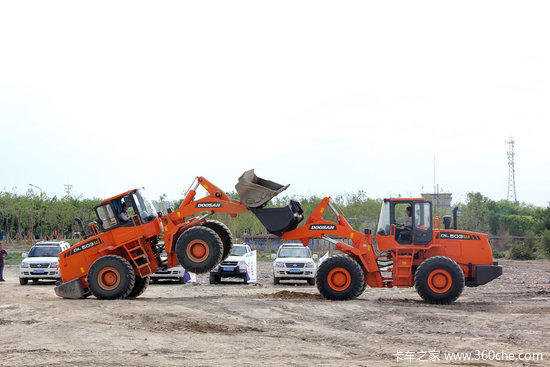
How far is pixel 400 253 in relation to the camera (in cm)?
1727

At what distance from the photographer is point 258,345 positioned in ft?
33.9

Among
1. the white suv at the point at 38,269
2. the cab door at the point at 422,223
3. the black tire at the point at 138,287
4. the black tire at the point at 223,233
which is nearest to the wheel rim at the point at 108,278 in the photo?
the black tire at the point at 138,287

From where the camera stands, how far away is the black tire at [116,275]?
16688 mm

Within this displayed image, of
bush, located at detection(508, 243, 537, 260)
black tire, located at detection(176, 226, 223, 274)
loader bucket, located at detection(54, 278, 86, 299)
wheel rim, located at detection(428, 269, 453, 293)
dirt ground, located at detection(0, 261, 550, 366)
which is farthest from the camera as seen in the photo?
bush, located at detection(508, 243, 537, 260)

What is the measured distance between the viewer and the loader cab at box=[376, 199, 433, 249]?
17.2 metres

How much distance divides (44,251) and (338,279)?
15.8m

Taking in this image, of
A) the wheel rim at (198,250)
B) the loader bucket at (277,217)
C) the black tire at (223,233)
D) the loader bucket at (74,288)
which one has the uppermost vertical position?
the loader bucket at (277,217)

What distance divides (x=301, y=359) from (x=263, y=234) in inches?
1924

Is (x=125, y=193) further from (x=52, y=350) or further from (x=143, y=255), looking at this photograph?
(x=52, y=350)

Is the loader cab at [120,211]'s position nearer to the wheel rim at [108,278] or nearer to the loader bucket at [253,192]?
the wheel rim at [108,278]

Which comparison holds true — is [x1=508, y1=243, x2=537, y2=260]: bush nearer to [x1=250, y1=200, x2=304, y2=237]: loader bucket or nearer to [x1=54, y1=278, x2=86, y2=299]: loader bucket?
[x1=250, y1=200, x2=304, y2=237]: loader bucket

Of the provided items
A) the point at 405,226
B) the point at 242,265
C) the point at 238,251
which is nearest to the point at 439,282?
the point at 405,226

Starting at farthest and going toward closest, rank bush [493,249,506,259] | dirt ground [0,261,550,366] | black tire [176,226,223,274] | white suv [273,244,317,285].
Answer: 1. bush [493,249,506,259]
2. white suv [273,244,317,285]
3. black tire [176,226,223,274]
4. dirt ground [0,261,550,366]

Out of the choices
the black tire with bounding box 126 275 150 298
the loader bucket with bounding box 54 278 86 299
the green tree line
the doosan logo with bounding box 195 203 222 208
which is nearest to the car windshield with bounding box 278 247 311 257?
the black tire with bounding box 126 275 150 298
